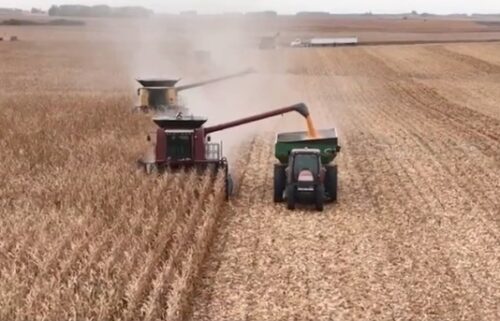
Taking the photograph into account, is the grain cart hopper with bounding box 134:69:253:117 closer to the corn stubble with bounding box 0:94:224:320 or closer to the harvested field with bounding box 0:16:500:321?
the harvested field with bounding box 0:16:500:321

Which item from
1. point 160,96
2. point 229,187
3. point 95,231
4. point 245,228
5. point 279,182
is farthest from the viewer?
point 160,96

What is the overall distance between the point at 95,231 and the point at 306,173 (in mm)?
3309

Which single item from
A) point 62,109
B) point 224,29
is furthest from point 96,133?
point 224,29

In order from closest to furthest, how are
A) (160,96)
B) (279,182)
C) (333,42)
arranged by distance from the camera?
(279,182) → (160,96) → (333,42)

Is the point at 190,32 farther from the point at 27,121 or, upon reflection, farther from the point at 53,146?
the point at 53,146

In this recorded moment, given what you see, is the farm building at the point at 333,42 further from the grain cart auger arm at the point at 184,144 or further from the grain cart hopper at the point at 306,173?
A: the grain cart hopper at the point at 306,173

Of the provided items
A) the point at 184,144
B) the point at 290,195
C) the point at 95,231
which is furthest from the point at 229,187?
the point at 95,231

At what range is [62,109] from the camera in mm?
21797

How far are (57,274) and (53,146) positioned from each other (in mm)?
8016

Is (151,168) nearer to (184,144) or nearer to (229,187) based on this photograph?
(184,144)

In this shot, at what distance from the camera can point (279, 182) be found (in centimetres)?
1177

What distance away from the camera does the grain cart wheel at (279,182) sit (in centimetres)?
1174

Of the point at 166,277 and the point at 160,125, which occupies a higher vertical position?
the point at 160,125

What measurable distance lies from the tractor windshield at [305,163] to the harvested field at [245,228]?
0.65m
